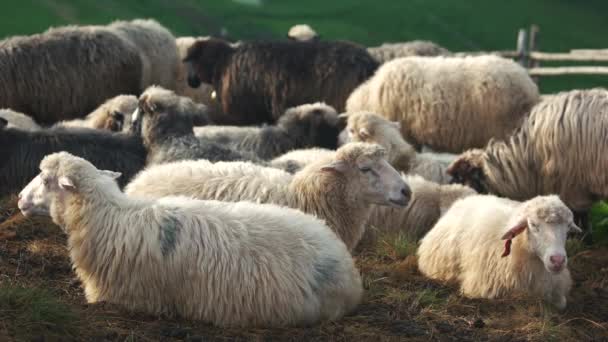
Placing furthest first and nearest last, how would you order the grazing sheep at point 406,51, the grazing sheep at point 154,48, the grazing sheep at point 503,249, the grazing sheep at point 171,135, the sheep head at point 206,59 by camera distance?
the grazing sheep at point 406,51, the grazing sheep at point 154,48, the sheep head at point 206,59, the grazing sheep at point 171,135, the grazing sheep at point 503,249

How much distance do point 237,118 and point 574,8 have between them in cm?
3264

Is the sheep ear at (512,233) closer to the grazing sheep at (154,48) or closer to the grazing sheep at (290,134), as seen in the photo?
the grazing sheep at (290,134)

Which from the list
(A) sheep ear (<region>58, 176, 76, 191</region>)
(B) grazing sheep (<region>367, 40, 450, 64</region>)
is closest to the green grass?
(A) sheep ear (<region>58, 176, 76, 191</region>)

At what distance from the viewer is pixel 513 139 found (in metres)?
8.40

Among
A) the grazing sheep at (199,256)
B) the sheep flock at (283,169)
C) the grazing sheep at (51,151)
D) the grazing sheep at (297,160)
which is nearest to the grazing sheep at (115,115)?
the sheep flock at (283,169)

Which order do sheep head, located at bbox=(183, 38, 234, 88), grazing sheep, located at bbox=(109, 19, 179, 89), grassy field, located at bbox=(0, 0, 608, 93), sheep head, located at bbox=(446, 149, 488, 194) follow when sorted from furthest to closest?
grassy field, located at bbox=(0, 0, 608, 93)
grazing sheep, located at bbox=(109, 19, 179, 89)
sheep head, located at bbox=(183, 38, 234, 88)
sheep head, located at bbox=(446, 149, 488, 194)

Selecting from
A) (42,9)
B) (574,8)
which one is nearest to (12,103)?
(42,9)

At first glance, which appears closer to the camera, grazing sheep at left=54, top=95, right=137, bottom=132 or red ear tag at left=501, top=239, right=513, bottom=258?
red ear tag at left=501, top=239, right=513, bottom=258

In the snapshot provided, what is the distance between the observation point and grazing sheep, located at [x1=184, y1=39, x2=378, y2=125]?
11.2m

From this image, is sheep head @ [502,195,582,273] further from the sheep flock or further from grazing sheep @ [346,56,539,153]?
grazing sheep @ [346,56,539,153]

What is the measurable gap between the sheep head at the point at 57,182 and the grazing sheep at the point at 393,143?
3.60 meters

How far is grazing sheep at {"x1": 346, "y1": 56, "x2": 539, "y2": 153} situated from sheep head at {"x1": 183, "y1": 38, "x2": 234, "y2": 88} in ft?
8.99

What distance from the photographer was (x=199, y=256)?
17.0 ft

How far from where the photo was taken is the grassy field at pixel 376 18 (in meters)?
33.8
